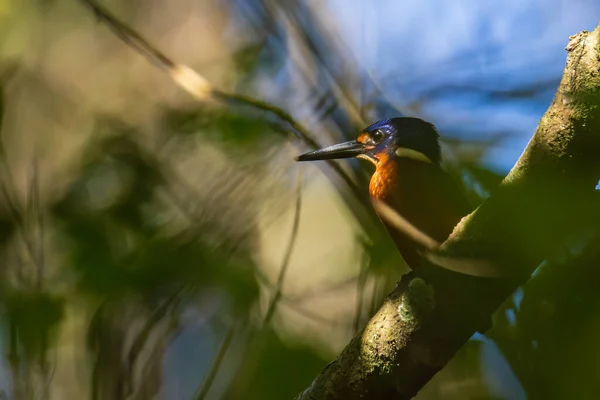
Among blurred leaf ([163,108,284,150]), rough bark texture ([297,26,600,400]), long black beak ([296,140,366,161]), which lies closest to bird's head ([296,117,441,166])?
long black beak ([296,140,366,161])

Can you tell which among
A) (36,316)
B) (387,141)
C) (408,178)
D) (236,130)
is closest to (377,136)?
(387,141)

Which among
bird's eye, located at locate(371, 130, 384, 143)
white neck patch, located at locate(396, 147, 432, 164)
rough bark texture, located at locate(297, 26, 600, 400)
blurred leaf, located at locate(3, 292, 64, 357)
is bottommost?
blurred leaf, located at locate(3, 292, 64, 357)

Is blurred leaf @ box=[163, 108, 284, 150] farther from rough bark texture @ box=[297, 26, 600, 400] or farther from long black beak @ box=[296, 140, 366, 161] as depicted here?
rough bark texture @ box=[297, 26, 600, 400]

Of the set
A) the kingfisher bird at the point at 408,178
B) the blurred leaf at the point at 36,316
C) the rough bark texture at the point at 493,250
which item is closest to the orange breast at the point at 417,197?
the kingfisher bird at the point at 408,178

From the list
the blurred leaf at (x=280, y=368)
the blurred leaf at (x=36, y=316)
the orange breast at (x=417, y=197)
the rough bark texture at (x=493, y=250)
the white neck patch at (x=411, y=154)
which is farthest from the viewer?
the white neck patch at (x=411, y=154)

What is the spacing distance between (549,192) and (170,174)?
132 centimetres

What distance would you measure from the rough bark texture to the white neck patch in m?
0.52

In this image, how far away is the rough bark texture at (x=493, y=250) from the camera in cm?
46

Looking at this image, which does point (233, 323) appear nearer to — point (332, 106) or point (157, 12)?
point (332, 106)

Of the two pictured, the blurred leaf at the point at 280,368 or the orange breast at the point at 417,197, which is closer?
the blurred leaf at the point at 280,368

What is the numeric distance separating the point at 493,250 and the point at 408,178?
71 cm

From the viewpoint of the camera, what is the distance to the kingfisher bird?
1162 millimetres

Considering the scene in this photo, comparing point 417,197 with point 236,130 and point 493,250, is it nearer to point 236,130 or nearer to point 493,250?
point 236,130

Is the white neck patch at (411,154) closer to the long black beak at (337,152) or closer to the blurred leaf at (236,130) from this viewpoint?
the long black beak at (337,152)
